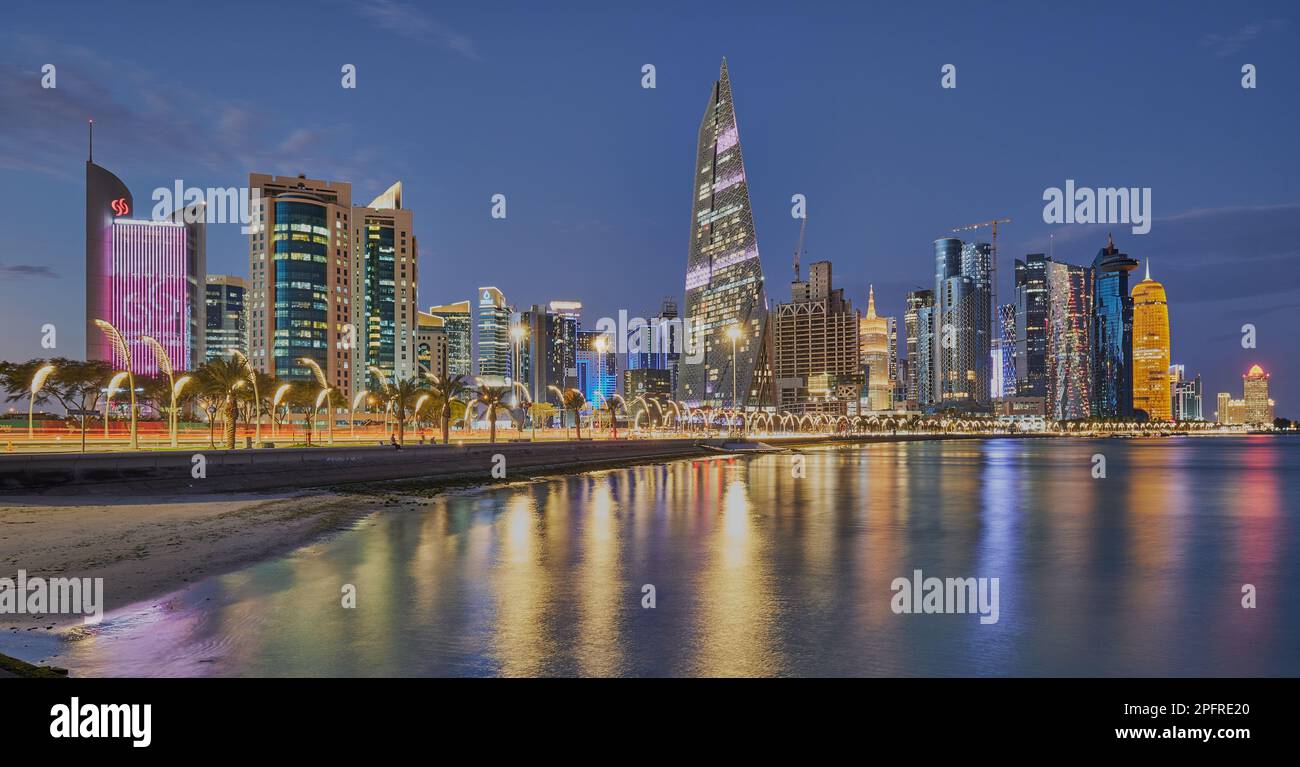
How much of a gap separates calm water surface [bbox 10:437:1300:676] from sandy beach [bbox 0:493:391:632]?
1220 mm

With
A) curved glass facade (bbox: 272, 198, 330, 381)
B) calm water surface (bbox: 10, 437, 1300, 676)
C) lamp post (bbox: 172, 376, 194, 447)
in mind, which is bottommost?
calm water surface (bbox: 10, 437, 1300, 676)

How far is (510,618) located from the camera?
14875 mm

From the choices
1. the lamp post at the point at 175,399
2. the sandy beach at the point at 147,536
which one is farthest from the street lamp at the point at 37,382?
the sandy beach at the point at 147,536

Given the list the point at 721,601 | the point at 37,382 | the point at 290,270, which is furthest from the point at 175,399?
the point at 290,270

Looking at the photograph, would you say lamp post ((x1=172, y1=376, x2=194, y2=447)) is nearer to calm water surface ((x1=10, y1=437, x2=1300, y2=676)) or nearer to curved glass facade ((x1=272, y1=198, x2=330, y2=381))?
calm water surface ((x1=10, y1=437, x2=1300, y2=676))

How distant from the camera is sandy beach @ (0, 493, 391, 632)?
709 inches

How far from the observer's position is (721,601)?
1680cm

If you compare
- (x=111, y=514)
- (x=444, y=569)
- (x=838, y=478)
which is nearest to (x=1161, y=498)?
(x=838, y=478)

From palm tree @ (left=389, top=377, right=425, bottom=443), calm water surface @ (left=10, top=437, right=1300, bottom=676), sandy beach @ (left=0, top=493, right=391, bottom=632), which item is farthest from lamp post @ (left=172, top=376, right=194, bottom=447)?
calm water surface @ (left=10, top=437, right=1300, bottom=676)

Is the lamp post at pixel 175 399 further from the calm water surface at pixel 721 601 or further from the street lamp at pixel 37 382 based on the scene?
the calm water surface at pixel 721 601

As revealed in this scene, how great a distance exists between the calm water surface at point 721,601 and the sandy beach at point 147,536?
1.22m

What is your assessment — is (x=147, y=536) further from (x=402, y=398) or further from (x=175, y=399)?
(x=402, y=398)
